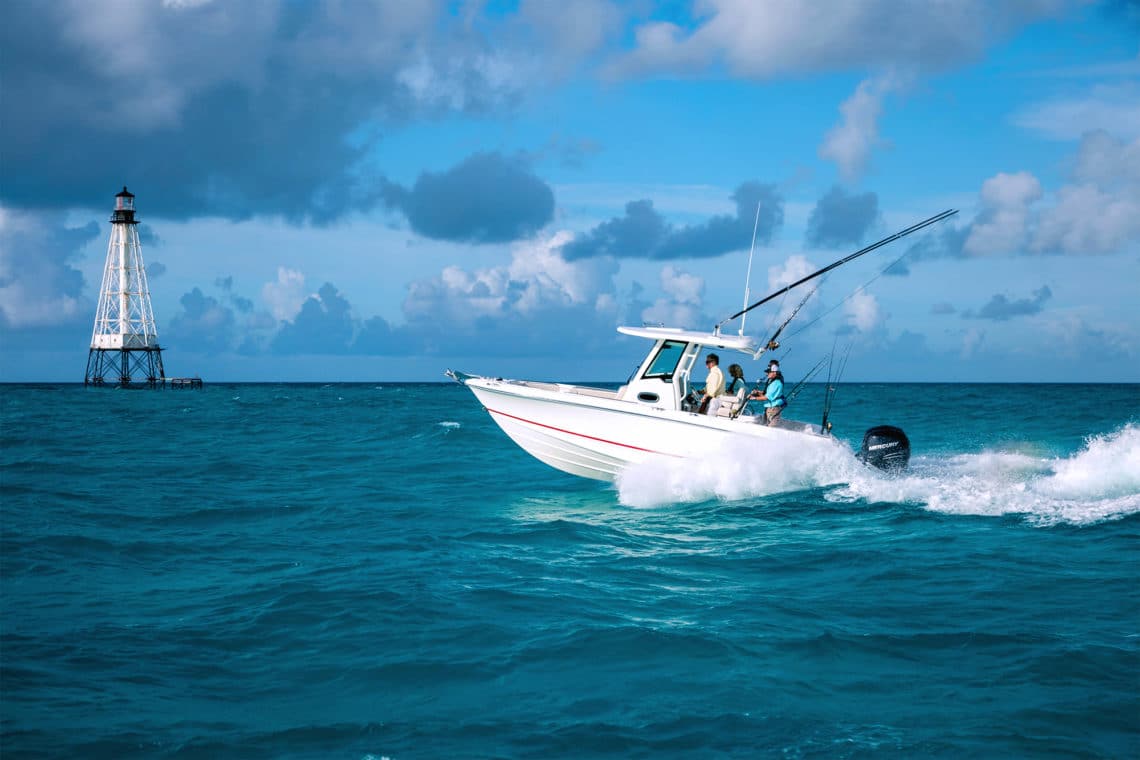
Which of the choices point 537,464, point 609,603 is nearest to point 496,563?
point 609,603

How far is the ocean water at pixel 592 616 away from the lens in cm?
645

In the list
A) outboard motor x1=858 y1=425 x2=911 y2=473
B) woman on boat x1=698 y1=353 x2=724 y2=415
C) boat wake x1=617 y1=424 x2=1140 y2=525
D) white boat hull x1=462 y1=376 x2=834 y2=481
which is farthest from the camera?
outboard motor x1=858 y1=425 x2=911 y2=473

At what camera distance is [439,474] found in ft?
73.4

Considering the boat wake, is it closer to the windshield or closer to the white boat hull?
the white boat hull

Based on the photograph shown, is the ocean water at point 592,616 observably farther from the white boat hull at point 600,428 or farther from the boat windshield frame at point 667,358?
Answer: the boat windshield frame at point 667,358

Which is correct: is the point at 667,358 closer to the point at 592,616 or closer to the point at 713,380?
the point at 713,380

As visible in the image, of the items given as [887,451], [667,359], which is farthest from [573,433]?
[887,451]

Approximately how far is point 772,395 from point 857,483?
234 cm

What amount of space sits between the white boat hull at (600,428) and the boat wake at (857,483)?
0.96 feet

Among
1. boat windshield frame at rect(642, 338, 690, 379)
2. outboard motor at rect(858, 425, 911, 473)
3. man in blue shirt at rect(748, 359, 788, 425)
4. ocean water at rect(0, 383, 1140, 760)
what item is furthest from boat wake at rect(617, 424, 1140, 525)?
boat windshield frame at rect(642, 338, 690, 379)

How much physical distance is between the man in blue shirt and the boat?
155 millimetres

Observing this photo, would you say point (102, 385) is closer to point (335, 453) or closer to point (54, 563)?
point (335, 453)

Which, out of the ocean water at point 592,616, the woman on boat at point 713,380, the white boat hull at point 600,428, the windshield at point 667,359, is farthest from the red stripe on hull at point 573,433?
the windshield at point 667,359

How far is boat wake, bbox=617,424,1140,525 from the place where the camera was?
15.4 m
